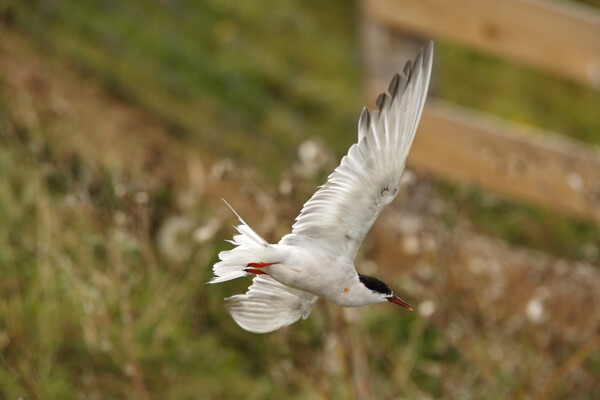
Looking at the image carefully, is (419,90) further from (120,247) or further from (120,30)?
(120,30)

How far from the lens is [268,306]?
2.36 meters

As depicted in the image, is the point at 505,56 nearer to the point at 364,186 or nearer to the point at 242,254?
the point at 364,186

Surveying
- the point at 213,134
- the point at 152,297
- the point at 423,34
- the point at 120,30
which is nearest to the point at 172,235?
the point at 152,297

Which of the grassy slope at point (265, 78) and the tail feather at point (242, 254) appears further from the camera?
the grassy slope at point (265, 78)

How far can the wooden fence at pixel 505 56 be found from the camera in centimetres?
420

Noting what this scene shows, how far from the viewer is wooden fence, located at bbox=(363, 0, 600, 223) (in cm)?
420

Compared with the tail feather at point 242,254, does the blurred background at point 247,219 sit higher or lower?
lower

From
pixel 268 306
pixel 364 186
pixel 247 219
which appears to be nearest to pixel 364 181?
pixel 364 186

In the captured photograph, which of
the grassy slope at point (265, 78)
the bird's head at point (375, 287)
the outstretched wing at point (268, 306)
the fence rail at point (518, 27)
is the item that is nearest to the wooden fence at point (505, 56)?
the fence rail at point (518, 27)

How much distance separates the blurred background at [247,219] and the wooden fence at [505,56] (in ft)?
0.03

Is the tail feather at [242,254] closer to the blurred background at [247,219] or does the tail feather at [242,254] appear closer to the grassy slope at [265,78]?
the blurred background at [247,219]

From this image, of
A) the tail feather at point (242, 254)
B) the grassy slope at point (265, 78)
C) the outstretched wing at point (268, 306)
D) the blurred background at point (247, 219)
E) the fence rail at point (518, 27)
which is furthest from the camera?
the grassy slope at point (265, 78)

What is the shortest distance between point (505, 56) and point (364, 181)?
8.44ft

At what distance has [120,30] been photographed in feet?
19.0
